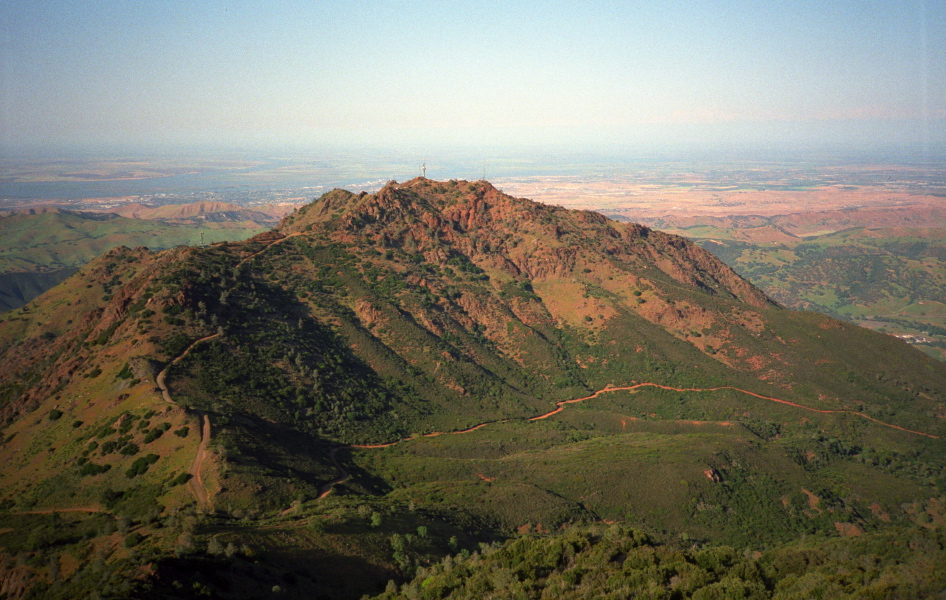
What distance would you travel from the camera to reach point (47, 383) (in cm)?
6956

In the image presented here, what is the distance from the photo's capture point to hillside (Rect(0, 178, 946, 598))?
45.8 m

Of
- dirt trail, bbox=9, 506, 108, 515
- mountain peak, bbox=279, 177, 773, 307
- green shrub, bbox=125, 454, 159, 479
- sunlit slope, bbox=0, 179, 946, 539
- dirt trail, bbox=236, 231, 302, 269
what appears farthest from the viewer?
mountain peak, bbox=279, 177, 773, 307

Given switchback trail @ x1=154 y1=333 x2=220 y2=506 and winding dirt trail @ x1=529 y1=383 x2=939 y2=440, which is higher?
switchback trail @ x1=154 y1=333 x2=220 y2=506

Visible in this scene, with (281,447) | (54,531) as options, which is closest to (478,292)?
(281,447)

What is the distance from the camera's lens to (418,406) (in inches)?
3226

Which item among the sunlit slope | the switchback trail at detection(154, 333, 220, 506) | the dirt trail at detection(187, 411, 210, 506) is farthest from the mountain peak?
the dirt trail at detection(187, 411, 210, 506)

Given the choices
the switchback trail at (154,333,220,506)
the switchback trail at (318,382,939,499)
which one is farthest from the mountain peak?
the switchback trail at (154,333,220,506)

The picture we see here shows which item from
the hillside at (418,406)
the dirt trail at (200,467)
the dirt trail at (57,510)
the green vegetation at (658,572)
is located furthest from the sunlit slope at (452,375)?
the green vegetation at (658,572)

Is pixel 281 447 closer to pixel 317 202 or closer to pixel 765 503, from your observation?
pixel 765 503

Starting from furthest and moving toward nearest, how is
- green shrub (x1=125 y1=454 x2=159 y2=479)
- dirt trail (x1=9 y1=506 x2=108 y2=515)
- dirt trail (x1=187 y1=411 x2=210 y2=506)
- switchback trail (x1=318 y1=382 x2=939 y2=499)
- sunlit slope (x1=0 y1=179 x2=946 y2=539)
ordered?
switchback trail (x1=318 y1=382 x2=939 y2=499) → sunlit slope (x1=0 y1=179 x2=946 y2=539) → green shrub (x1=125 y1=454 x2=159 y2=479) → dirt trail (x1=187 y1=411 x2=210 y2=506) → dirt trail (x1=9 y1=506 x2=108 y2=515)

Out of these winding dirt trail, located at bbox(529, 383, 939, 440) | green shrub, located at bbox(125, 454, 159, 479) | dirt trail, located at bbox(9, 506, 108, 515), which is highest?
green shrub, located at bbox(125, 454, 159, 479)

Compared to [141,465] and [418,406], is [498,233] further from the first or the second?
[141,465]

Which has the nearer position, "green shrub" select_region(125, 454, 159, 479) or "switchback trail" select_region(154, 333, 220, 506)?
"switchback trail" select_region(154, 333, 220, 506)

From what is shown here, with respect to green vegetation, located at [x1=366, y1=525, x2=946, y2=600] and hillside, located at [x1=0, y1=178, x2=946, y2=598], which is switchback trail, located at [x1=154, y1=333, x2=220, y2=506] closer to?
hillside, located at [x1=0, y1=178, x2=946, y2=598]
